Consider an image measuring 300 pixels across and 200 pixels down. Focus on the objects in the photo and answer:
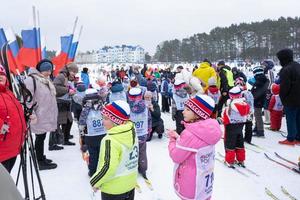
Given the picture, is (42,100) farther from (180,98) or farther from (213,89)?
(213,89)

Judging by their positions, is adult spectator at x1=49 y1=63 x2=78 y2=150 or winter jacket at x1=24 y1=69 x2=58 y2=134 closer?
winter jacket at x1=24 y1=69 x2=58 y2=134

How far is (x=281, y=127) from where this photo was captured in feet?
29.8

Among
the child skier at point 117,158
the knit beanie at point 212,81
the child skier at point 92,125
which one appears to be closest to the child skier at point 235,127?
the child skier at point 92,125

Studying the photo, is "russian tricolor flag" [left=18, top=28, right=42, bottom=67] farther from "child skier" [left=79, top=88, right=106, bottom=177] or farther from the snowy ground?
"child skier" [left=79, top=88, right=106, bottom=177]

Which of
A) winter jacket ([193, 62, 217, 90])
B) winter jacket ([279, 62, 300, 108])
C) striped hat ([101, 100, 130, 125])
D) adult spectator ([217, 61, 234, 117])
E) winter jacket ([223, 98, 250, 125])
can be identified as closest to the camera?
striped hat ([101, 100, 130, 125])

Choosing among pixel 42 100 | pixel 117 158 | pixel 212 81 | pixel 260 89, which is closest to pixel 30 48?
pixel 42 100

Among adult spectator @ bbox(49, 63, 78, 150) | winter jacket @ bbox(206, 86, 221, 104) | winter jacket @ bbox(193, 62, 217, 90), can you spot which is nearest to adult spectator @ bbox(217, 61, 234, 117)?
winter jacket @ bbox(206, 86, 221, 104)

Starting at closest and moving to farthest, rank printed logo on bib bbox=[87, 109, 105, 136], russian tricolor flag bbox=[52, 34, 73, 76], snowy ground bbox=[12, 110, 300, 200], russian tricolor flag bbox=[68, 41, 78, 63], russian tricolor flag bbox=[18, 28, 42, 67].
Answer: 1. snowy ground bbox=[12, 110, 300, 200]
2. printed logo on bib bbox=[87, 109, 105, 136]
3. russian tricolor flag bbox=[18, 28, 42, 67]
4. russian tricolor flag bbox=[52, 34, 73, 76]
5. russian tricolor flag bbox=[68, 41, 78, 63]

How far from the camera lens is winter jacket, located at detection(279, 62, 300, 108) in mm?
6809

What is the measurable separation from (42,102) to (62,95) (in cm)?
153

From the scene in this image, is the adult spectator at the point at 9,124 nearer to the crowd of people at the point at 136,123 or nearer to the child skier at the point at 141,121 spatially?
the crowd of people at the point at 136,123

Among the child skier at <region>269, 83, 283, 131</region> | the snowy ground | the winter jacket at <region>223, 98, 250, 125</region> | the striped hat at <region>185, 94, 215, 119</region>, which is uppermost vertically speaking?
the striped hat at <region>185, 94, 215, 119</region>

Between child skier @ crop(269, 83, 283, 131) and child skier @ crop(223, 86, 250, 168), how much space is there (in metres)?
2.98

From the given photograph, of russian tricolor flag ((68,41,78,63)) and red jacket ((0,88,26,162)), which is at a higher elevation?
russian tricolor flag ((68,41,78,63))
